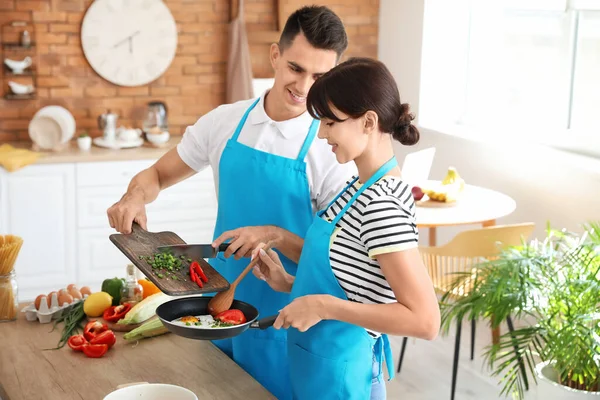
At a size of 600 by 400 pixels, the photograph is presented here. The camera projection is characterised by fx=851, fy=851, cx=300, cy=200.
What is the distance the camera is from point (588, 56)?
475cm

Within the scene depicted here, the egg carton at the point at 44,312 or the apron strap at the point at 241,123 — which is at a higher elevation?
the apron strap at the point at 241,123

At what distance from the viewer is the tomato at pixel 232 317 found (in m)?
1.99

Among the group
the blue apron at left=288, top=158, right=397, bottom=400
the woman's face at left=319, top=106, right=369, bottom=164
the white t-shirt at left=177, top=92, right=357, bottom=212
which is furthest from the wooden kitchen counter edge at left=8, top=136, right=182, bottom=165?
the woman's face at left=319, top=106, right=369, bottom=164

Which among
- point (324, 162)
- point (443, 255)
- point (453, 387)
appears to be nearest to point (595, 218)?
point (443, 255)

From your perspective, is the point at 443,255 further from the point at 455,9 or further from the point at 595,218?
the point at 455,9

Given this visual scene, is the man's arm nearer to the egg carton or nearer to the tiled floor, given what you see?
the egg carton

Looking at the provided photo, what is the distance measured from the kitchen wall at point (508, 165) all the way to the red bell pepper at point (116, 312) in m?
2.80

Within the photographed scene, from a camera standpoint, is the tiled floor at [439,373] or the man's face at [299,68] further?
the tiled floor at [439,373]

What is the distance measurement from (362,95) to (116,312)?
1.04 m

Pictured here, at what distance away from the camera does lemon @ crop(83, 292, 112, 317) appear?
8.12ft

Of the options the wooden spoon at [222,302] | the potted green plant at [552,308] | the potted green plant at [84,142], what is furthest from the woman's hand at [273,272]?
the potted green plant at [84,142]

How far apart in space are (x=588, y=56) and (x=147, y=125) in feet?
9.70

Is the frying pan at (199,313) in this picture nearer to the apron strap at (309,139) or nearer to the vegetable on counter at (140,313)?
the vegetable on counter at (140,313)

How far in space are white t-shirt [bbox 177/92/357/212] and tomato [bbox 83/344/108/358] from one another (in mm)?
677
